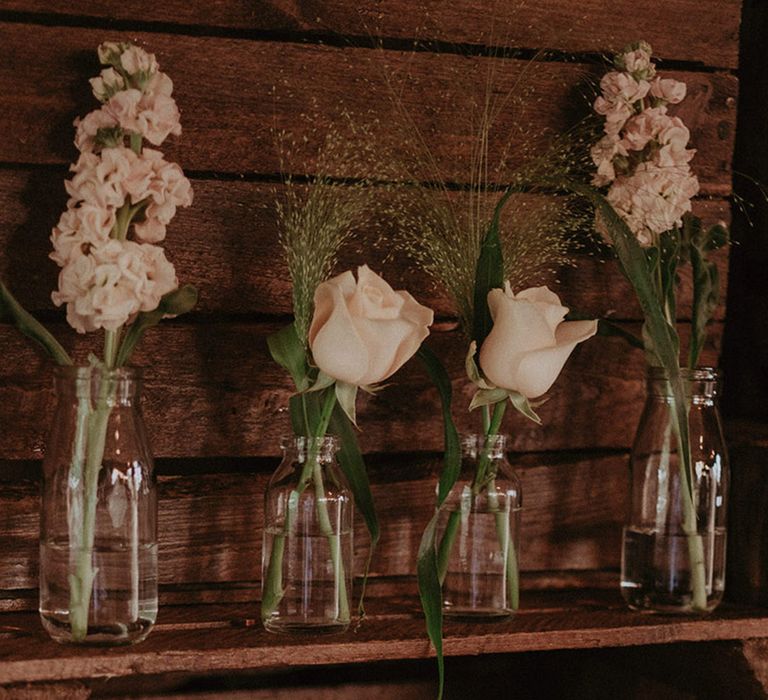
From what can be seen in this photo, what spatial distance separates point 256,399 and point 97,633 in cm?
26

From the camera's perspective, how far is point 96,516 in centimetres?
89

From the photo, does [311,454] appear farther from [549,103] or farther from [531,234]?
[549,103]

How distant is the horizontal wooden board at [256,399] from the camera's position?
100cm

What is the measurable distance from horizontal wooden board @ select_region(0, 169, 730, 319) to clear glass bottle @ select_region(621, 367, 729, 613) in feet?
0.46

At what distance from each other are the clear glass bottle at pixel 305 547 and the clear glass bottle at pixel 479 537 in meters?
0.10

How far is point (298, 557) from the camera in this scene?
3.12 feet

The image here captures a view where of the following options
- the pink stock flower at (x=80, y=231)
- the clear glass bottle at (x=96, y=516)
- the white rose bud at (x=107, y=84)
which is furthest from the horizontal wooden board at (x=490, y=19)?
the clear glass bottle at (x=96, y=516)

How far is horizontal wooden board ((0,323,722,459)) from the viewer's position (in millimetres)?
997

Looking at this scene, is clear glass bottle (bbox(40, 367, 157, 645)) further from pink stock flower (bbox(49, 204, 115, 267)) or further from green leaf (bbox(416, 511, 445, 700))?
green leaf (bbox(416, 511, 445, 700))

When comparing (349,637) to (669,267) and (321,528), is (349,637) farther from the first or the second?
(669,267)

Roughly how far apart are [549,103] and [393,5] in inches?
7.0

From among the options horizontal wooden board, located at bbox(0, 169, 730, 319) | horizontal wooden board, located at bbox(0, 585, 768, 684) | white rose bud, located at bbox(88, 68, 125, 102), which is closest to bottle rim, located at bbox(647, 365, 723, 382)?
horizontal wooden board, located at bbox(0, 169, 730, 319)

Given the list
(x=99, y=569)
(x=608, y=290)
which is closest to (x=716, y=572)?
(x=608, y=290)

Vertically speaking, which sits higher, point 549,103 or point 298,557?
point 549,103
